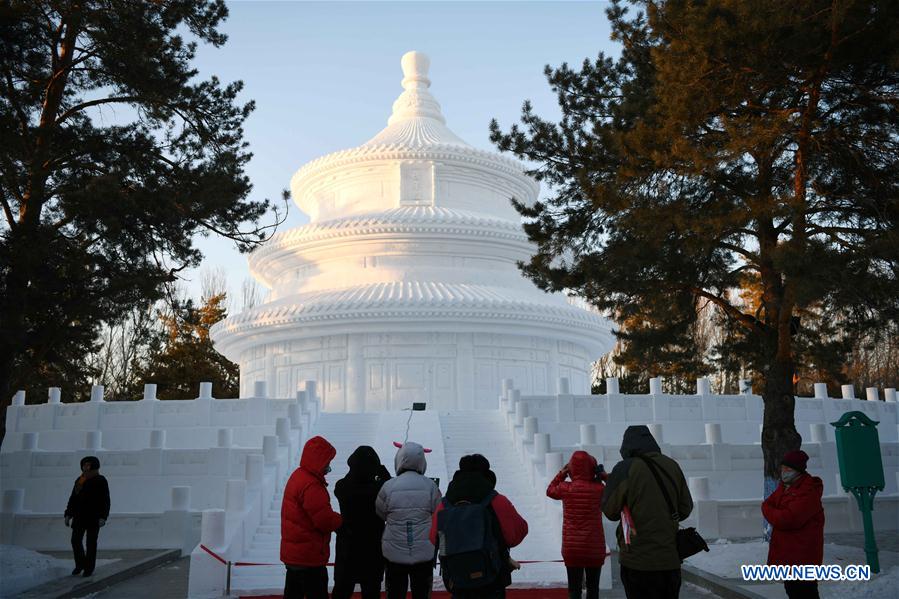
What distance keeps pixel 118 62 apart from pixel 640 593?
9.24m

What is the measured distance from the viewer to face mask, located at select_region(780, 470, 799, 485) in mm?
6141

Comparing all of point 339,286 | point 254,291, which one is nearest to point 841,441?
point 339,286

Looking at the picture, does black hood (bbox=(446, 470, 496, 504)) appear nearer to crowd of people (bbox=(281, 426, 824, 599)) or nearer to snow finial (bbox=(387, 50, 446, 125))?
crowd of people (bbox=(281, 426, 824, 599))

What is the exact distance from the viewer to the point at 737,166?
1117cm

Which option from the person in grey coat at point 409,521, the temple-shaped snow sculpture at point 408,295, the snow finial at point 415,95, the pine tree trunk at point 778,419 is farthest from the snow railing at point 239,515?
the snow finial at point 415,95

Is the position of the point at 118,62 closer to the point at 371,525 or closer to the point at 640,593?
the point at 371,525

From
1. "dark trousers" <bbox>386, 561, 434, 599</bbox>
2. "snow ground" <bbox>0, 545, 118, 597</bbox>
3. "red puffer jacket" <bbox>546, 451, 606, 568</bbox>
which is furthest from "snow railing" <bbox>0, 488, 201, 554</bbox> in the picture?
"red puffer jacket" <bbox>546, 451, 606, 568</bbox>

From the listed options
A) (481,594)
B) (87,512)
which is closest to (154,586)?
(87,512)

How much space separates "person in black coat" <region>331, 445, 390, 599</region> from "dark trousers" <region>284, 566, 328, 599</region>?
157 mm

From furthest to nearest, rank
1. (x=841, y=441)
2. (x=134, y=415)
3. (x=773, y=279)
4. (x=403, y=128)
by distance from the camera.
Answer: (x=403, y=128), (x=134, y=415), (x=773, y=279), (x=841, y=441)

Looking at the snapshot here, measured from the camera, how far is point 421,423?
17.4 meters

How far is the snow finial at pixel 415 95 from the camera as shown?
30969 millimetres

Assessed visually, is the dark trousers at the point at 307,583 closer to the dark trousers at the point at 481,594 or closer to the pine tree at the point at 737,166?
the dark trousers at the point at 481,594

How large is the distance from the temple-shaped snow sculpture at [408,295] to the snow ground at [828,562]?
12618 millimetres
